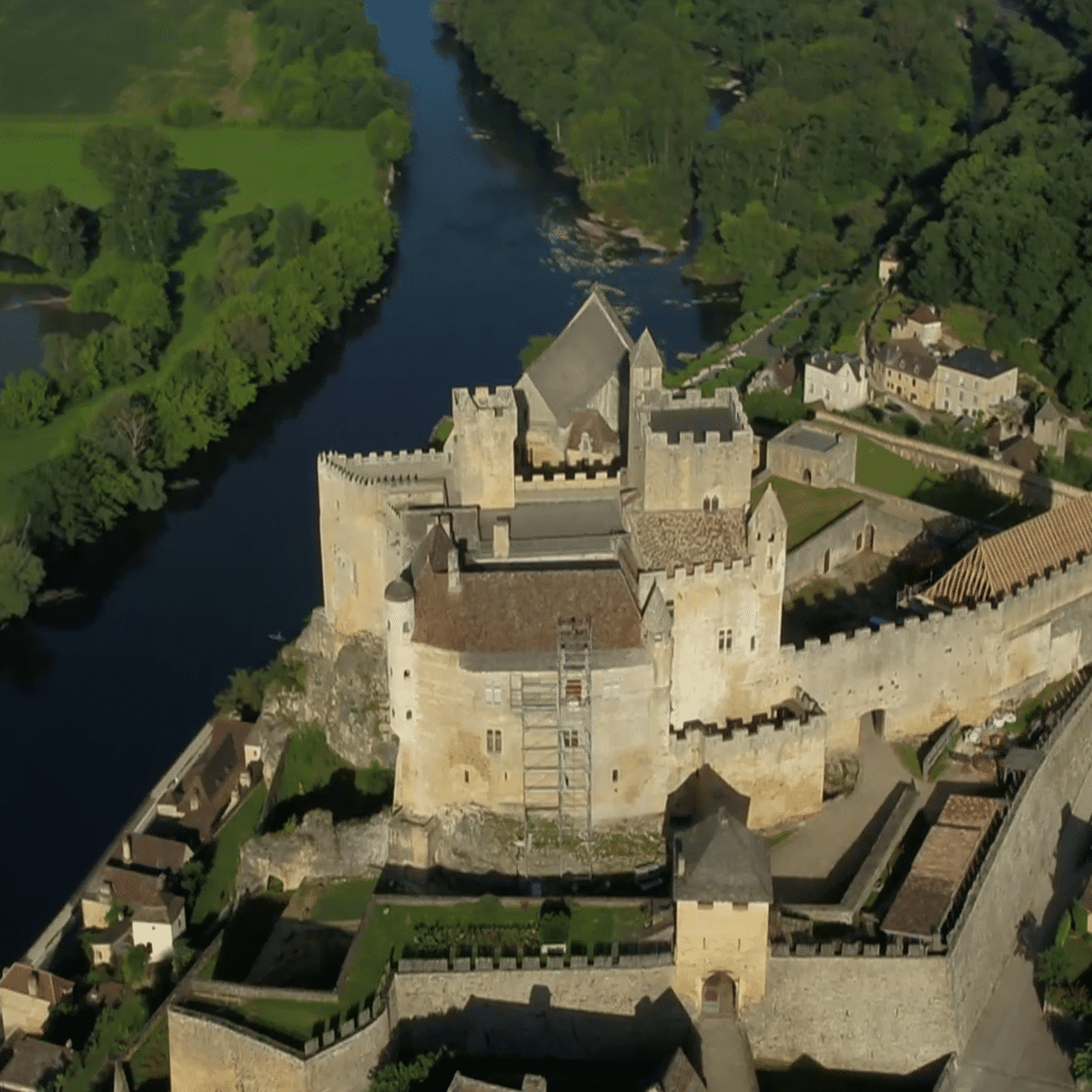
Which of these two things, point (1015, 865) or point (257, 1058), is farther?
point (1015, 865)

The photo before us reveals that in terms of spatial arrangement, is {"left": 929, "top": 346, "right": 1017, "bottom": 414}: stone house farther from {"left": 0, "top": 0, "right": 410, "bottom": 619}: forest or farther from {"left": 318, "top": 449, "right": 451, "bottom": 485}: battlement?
{"left": 318, "top": 449, "right": 451, "bottom": 485}: battlement

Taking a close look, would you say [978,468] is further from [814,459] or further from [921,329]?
[921,329]

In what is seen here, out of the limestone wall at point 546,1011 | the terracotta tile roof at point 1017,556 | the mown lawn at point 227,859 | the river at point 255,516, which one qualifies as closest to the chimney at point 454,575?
the limestone wall at point 546,1011

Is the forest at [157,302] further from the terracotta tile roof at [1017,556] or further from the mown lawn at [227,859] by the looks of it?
the terracotta tile roof at [1017,556]

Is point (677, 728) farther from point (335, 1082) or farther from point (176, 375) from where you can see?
point (176, 375)

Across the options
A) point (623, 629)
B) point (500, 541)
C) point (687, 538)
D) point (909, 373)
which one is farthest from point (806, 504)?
point (909, 373)

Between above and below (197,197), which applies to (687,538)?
above

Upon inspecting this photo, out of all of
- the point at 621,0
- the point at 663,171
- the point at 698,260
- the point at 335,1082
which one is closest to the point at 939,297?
the point at 698,260
